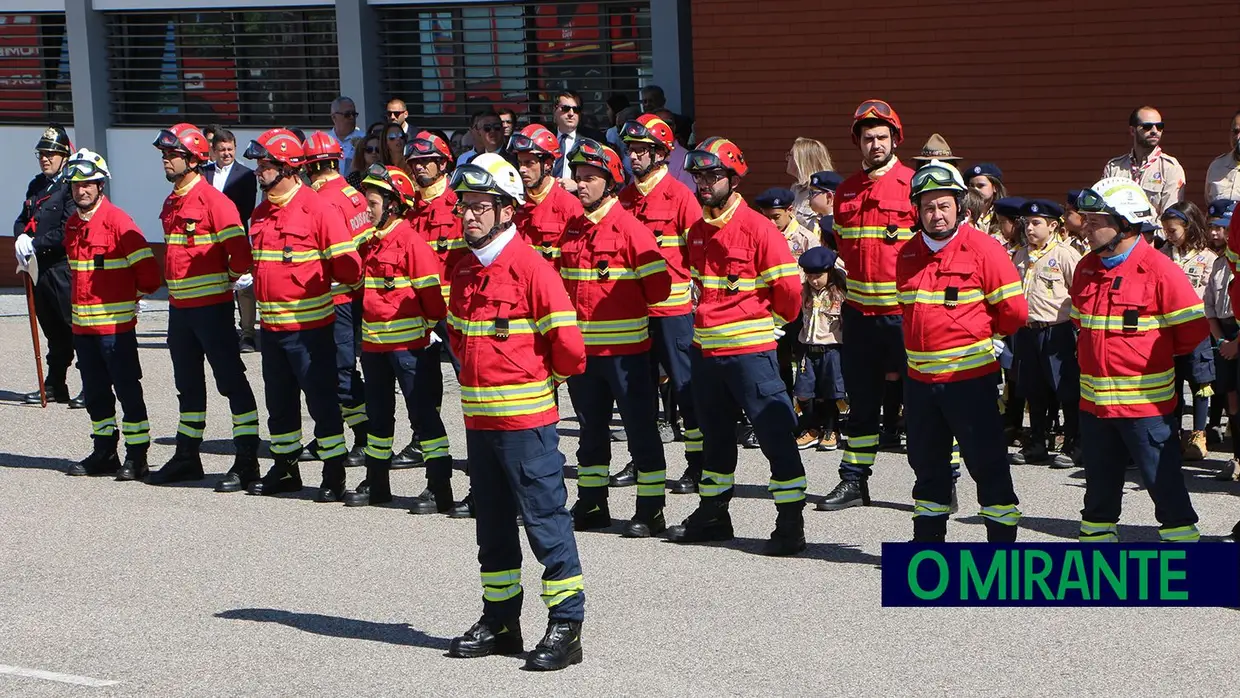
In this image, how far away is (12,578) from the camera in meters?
9.42

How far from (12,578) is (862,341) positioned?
4980mm

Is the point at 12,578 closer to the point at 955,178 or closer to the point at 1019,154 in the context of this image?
Answer: the point at 955,178

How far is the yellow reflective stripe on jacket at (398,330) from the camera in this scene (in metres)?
10.6

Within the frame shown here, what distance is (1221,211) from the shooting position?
1129cm

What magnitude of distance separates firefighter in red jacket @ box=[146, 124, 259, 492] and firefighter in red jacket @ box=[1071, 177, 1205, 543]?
18.6 ft

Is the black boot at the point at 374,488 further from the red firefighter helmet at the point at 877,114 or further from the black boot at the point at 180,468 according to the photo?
the red firefighter helmet at the point at 877,114

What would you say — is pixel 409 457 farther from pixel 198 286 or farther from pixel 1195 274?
pixel 1195 274

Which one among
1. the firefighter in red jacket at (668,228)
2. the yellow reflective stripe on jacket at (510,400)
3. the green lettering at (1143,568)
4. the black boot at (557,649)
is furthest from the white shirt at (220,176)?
the green lettering at (1143,568)

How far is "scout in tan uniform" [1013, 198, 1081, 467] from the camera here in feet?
37.4

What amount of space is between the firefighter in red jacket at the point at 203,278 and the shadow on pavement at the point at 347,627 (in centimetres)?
305

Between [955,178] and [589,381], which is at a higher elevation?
[955,178]

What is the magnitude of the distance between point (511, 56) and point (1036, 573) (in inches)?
482

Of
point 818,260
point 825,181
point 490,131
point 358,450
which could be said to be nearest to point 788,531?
point 818,260

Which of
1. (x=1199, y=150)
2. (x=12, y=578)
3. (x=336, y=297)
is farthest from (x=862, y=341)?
(x=1199, y=150)
